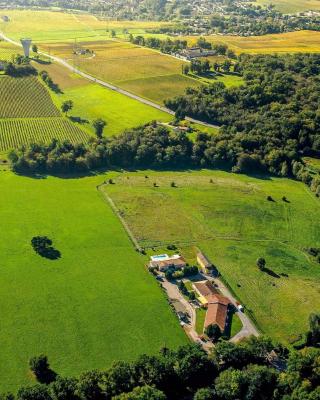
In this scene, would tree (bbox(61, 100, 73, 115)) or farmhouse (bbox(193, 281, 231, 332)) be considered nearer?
farmhouse (bbox(193, 281, 231, 332))

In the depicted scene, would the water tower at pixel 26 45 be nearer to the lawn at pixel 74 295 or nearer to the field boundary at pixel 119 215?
the field boundary at pixel 119 215

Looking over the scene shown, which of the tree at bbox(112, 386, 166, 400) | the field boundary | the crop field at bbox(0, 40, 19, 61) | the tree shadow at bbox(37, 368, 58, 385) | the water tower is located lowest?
the tree shadow at bbox(37, 368, 58, 385)

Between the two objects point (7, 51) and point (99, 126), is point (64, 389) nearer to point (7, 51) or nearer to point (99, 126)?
point (99, 126)

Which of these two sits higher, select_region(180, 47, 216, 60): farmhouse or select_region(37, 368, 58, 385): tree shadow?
select_region(180, 47, 216, 60): farmhouse

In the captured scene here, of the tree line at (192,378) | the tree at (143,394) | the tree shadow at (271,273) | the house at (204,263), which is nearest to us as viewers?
the tree at (143,394)

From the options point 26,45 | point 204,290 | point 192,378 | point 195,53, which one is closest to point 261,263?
point 204,290

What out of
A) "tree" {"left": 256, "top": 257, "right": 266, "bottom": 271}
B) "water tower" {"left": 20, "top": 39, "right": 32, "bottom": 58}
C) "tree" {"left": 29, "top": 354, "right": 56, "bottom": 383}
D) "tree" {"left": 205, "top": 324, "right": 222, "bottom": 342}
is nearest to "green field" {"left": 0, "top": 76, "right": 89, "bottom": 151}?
"water tower" {"left": 20, "top": 39, "right": 32, "bottom": 58}

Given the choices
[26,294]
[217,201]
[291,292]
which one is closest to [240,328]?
[291,292]

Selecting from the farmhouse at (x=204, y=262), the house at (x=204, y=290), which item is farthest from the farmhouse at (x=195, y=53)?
the house at (x=204, y=290)

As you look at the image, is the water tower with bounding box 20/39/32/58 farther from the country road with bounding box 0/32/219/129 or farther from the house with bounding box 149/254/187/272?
the house with bounding box 149/254/187/272
